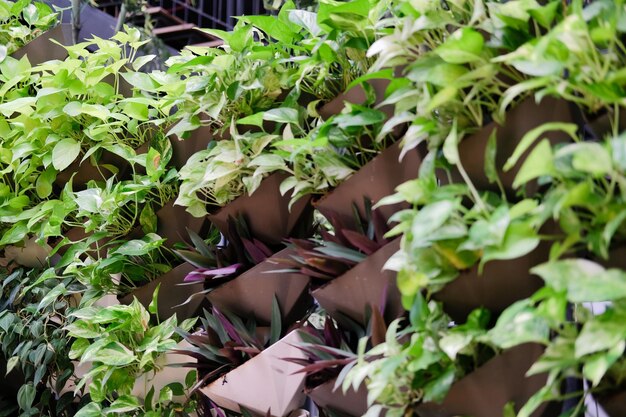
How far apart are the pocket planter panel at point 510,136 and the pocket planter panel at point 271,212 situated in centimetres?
58

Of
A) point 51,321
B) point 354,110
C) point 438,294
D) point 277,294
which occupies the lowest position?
point 51,321

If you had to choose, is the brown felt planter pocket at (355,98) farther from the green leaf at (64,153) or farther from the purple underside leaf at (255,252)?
the green leaf at (64,153)

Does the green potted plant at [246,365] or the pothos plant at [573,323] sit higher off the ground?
the pothos plant at [573,323]

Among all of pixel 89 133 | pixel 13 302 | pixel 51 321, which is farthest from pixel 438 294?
pixel 13 302

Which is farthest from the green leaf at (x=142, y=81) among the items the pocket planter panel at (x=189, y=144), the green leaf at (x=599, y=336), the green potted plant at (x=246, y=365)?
the green leaf at (x=599, y=336)

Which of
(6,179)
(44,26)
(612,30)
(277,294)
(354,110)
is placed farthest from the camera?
(44,26)

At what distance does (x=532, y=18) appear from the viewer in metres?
1.18

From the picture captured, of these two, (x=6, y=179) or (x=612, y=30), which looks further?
(x=6, y=179)

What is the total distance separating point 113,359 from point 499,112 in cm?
109

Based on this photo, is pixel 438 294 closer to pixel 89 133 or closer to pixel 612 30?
pixel 612 30

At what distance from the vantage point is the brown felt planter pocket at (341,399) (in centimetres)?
144

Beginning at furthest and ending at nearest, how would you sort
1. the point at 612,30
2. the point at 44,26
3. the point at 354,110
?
the point at 44,26 → the point at 354,110 → the point at 612,30

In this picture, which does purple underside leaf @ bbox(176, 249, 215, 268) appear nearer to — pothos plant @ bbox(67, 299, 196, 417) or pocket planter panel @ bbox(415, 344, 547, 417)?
pothos plant @ bbox(67, 299, 196, 417)

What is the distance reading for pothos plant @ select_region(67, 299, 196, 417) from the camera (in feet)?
6.06
